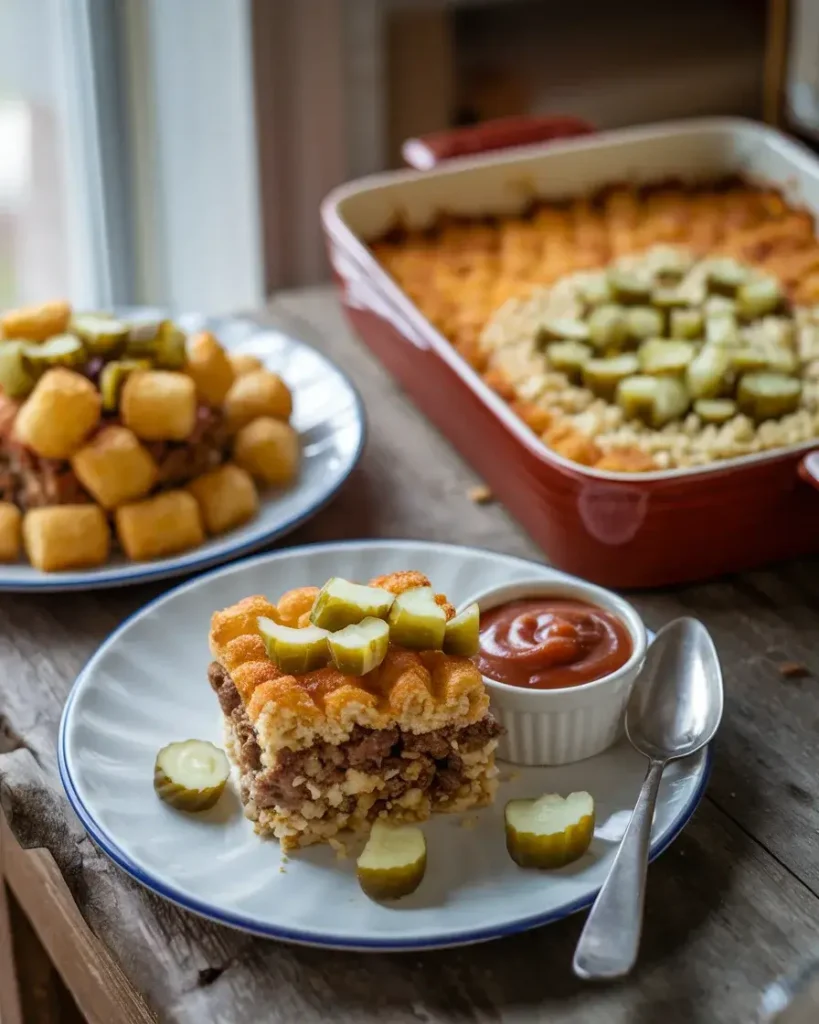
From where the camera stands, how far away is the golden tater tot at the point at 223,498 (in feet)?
4.84

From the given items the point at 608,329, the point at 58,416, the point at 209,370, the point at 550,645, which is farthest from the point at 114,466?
the point at 608,329

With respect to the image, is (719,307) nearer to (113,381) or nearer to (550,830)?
(113,381)

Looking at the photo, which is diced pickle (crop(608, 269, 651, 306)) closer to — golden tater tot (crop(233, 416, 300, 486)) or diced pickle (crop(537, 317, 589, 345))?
diced pickle (crop(537, 317, 589, 345))

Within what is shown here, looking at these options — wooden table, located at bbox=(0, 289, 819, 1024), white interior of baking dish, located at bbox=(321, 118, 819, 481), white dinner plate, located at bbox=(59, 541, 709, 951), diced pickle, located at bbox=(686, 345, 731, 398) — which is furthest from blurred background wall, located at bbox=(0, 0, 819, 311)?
white dinner plate, located at bbox=(59, 541, 709, 951)

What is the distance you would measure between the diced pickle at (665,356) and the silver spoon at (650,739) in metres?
0.44

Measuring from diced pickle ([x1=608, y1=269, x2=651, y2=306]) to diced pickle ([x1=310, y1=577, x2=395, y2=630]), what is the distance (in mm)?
811

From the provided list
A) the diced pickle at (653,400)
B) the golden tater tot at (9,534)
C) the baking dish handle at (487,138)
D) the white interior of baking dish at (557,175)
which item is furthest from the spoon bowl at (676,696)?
the baking dish handle at (487,138)

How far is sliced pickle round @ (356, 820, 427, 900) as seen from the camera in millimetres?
1015

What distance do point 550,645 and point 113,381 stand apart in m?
0.58

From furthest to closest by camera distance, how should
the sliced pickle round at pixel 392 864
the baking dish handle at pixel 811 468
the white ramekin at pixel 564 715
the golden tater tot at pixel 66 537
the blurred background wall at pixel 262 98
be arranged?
the blurred background wall at pixel 262 98, the golden tater tot at pixel 66 537, the baking dish handle at pixel 811 468, the white ramekin at pixel 564 715, the sliced pickle round at pixel 392 864

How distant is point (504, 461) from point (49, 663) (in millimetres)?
529

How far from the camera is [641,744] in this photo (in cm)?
115

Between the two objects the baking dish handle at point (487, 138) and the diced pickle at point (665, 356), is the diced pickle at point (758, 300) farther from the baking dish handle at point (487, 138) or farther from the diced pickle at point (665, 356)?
the baking dish handle at point (487, 138)

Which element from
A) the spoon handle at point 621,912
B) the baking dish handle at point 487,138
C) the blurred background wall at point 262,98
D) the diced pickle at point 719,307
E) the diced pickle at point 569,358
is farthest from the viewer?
the blurred background wall at point 262,98
